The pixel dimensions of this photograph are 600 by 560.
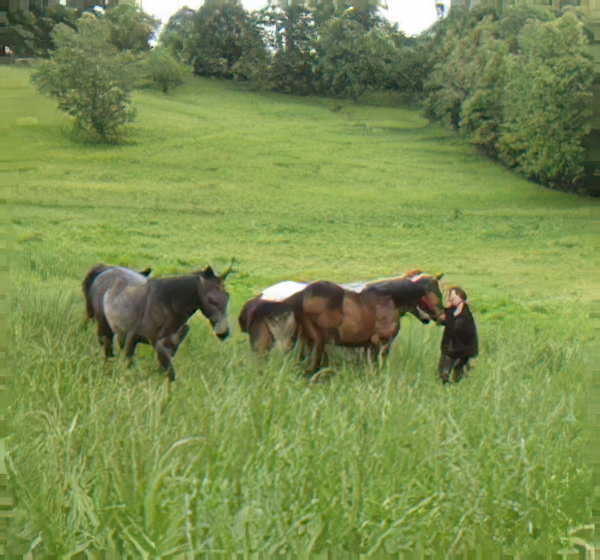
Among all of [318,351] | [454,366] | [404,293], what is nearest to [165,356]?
[318,351]

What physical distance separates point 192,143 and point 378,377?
43.2 inches

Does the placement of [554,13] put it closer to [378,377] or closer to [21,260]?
[378,377]

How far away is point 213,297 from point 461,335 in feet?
2.90

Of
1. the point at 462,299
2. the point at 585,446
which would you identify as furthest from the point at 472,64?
the point at 585,446

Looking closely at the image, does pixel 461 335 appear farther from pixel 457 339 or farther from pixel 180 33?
pixel 180 33

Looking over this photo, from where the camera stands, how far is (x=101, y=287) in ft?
9.20

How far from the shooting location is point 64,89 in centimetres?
284

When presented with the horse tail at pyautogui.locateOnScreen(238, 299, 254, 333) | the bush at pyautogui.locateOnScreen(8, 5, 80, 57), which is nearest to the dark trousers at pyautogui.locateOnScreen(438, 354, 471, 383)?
the horse tail at pyautogui.locateOnScreen(238, 299, 254, 333)

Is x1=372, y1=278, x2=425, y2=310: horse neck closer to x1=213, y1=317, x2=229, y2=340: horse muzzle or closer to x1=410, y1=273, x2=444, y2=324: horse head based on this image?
x1=410, y1=273, x2=444, y2=324: horse head

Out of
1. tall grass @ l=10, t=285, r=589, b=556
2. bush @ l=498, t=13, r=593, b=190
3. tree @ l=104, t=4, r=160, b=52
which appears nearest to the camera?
tall grass @ l=10, t=285, r=589, b=556

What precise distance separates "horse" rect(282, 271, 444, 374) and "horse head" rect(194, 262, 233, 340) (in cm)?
23

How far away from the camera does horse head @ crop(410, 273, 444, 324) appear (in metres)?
2.80

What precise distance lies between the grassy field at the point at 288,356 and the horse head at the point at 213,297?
72 millimetres

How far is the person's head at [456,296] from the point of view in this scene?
2799 millimetres
